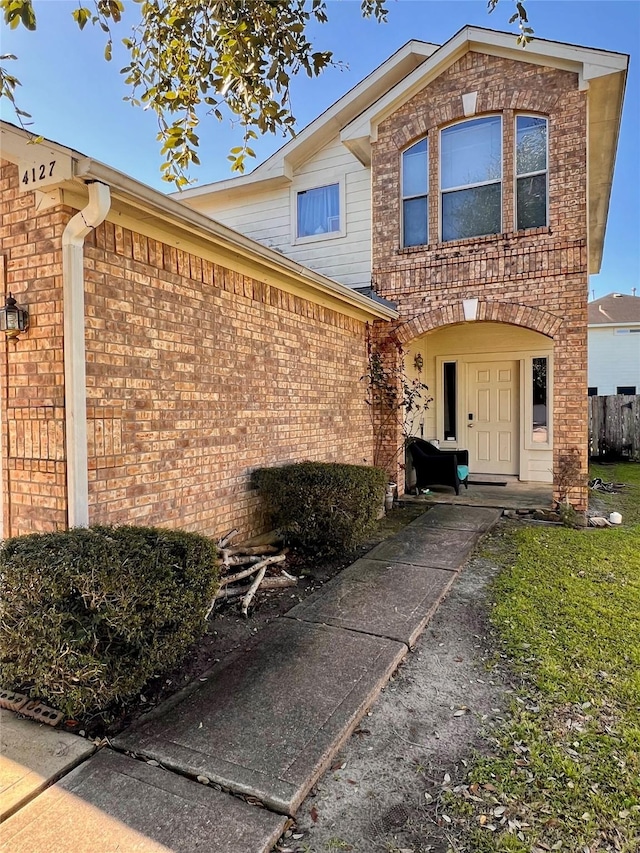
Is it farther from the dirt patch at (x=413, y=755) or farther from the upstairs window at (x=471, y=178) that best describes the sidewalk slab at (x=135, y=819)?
the upstairs window at (x=471, y=178)

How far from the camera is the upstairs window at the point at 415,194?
324 inches

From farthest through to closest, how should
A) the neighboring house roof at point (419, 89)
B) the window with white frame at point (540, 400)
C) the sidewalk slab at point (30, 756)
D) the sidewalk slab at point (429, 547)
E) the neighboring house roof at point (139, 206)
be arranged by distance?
1. the window with white frame at point (540, 400)
2. the neighboring house roof at point (419, 89)
3. the sidewalk slab at point (429, 547)
4. the neighboring house roof at point (139, 206)
5. the sidewalk slab at point (30, 756)

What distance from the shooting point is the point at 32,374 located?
11.6 ft

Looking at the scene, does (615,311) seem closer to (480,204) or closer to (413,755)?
(480,204)

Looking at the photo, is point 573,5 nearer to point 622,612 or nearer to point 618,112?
point 618,112

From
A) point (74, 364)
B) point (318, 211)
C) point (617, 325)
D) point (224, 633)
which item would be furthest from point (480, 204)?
point (617, 325)

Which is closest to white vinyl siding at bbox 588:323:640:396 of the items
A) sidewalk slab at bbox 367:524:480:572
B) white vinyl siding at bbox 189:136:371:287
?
white vinyl siding at bbox 189:136:371:287

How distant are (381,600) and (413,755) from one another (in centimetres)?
183

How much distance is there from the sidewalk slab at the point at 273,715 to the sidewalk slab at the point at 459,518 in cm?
341

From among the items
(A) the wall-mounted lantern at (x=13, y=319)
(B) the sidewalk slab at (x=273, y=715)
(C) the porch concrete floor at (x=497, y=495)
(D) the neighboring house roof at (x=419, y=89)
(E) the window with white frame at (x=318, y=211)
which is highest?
(D) the neighboring house roof at (x=419, y=89)

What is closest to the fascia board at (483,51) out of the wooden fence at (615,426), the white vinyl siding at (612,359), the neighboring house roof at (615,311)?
the wooden fence at (615,426)

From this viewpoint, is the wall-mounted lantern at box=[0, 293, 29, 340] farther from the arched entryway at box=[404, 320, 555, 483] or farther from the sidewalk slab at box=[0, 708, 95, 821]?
the arched entryway at box=[404, 320, 555, 483]

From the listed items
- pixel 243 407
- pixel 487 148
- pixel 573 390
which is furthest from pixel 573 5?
pixel 243 407

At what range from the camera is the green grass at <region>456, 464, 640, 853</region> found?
2.06 metres
